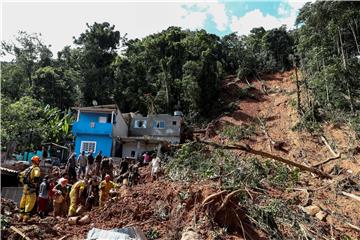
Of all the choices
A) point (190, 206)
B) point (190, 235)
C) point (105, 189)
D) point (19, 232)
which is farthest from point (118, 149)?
point (190, 235)

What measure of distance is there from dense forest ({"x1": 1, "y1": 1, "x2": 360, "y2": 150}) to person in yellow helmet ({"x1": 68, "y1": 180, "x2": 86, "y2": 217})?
1414cm

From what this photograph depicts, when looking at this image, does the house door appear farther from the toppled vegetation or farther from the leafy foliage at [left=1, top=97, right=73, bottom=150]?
the toppled vegetation

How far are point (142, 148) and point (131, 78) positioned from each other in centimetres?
992

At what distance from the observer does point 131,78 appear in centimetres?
3366

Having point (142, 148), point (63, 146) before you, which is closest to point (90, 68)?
point (63, 146)

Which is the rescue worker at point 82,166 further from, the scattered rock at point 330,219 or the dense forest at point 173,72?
the dense forest at point 173,72

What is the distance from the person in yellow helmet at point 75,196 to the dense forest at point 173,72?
1414cm

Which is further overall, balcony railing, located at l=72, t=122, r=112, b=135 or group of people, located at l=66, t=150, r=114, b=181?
balcony railing, located at l=72, t=122, r=112, b=135

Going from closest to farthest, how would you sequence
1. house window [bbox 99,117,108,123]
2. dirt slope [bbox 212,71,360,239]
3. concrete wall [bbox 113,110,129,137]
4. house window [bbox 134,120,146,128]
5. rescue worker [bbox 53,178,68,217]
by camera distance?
rescue worker [bbox 53,178,68,217], dirt slope [bbox 212,71,360,239], concrete wall [bbox 113,110,129,137], house window [bbox 99,117,108,123], house window [bbox 134,120,146,128]

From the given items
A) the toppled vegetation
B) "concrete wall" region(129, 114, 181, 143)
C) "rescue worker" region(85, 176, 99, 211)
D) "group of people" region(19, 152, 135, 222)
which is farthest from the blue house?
"rescue worker" region(85, 176, 99, 211)

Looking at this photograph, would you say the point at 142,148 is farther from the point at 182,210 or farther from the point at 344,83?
the point at 182,210

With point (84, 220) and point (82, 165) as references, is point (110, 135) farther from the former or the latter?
point (84, 220)

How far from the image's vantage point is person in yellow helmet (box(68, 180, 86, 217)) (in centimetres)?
929

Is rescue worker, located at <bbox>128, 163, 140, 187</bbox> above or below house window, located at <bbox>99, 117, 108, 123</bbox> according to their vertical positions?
below
